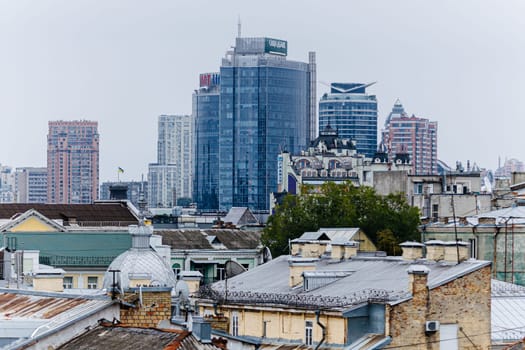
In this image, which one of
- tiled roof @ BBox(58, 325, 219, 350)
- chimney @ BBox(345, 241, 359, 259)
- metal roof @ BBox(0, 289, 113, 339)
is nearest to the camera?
tiled roof @ BBox(58, 325, 219, 350)

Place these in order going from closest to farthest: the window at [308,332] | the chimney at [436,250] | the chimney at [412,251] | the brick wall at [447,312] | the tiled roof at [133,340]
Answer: the tiled roof at [133,340], the brick wall at [447,312], the window at [308,332], the chimney at [436,250], the chimney at [412,251]

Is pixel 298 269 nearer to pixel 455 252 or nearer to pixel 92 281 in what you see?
pixel 455 252

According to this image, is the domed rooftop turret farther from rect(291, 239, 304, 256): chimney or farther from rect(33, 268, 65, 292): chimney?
rect(291, 239, 304, 256): chimney

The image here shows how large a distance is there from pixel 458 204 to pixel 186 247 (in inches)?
638

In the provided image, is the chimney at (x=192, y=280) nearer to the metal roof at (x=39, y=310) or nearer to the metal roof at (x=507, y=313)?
the metal roof at (x=507, y=313)

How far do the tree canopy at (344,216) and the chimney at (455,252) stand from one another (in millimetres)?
41780

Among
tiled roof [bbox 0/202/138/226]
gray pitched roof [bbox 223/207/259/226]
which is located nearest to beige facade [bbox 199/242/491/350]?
tiled roof [bbox 0/202/138/226]

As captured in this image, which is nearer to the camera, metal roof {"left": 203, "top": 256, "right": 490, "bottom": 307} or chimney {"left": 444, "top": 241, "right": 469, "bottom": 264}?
metal roof {"left": 203, "top": 256, "right": 490, "bottom": 307}

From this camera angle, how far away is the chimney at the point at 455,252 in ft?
145

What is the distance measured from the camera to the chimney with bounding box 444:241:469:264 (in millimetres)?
44094

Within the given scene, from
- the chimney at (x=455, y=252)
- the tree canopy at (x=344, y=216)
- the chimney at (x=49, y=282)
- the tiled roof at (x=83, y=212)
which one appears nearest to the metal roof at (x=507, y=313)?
the chimney at (x=455, y=252)

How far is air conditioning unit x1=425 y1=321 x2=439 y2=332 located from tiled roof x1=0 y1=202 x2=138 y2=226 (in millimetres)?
61162

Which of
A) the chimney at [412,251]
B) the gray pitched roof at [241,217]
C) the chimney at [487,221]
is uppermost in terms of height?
the chimney at [487,221]

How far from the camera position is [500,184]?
11656 centimetres
